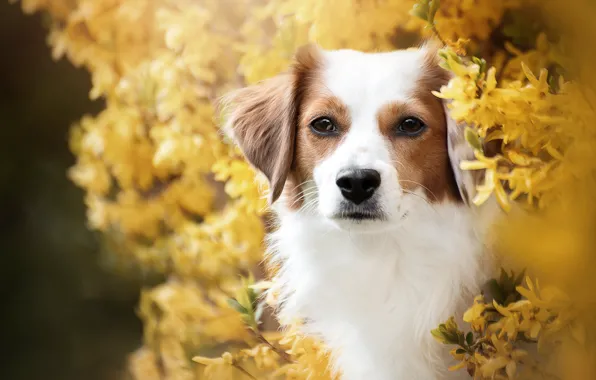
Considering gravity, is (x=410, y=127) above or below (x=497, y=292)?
above

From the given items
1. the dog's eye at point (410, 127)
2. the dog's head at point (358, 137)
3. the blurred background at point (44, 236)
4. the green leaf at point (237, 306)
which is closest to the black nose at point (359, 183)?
the dog's head at point (358, 137)

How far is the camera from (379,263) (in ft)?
3.67

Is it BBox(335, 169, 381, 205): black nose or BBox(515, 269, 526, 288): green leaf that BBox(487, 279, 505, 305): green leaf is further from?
BBox(335, 169, 381, 205): black nose

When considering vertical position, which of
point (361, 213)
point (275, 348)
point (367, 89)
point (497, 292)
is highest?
point (367, 89)

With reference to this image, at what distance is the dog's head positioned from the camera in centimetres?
98

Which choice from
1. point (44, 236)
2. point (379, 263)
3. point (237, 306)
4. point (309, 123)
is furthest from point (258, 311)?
point (44, 236)

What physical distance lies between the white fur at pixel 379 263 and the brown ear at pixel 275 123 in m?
0.04

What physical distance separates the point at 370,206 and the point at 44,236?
1.01 m

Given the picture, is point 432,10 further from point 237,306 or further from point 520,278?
point 237,306

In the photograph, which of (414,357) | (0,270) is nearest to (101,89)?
(0,270)

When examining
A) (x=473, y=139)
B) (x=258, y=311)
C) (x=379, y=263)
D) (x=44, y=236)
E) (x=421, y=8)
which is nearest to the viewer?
(x=473, y=139)

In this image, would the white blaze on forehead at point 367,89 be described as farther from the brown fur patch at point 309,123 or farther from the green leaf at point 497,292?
the green leaf at point 497,292

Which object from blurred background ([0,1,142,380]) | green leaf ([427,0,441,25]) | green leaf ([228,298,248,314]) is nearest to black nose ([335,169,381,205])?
green leaf ([427,0,441,25])

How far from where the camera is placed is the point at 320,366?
122 centimetres
